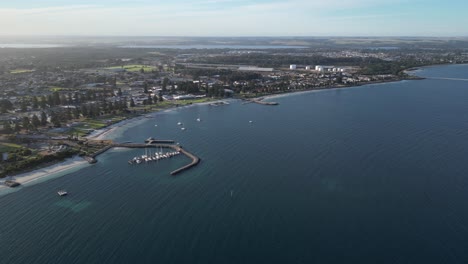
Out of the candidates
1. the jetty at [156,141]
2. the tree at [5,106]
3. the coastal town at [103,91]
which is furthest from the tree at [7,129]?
the jetty at [156,141]

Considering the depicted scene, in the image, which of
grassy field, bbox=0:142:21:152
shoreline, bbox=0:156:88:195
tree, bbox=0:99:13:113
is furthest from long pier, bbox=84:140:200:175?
tree, bbox=0:99:13:113

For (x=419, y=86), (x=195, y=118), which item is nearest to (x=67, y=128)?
(x=195, y=118)

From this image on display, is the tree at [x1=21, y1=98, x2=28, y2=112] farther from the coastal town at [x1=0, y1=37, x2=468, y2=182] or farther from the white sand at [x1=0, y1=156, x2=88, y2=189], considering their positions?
the white sand at [x1=0, y1=156, x2=88, y2=189]

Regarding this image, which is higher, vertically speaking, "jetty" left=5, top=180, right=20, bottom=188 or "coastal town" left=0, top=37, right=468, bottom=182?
"coastal town" left=0, top=37, right=468, bottom=182

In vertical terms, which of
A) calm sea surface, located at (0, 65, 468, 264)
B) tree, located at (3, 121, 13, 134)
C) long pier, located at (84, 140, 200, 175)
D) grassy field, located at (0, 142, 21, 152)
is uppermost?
tree, located at (3, 121, 13, 134)

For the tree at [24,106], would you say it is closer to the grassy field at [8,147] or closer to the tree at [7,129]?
the tree at [7,129]

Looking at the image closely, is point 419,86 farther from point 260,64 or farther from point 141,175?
point 141,175
